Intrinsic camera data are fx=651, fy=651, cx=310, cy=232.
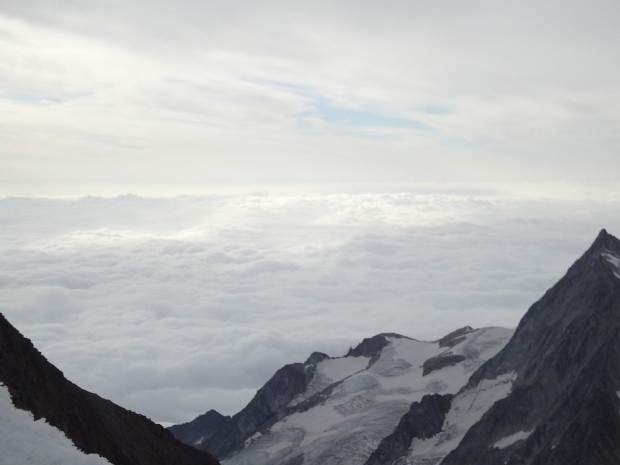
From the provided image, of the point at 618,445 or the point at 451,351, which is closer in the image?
the point at 618,445

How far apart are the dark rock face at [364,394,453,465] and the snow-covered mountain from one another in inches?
8.6

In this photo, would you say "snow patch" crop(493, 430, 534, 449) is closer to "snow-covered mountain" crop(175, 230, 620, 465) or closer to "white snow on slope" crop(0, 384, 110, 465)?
"snow-covered mountain" crop(175, 230, 620, 465)

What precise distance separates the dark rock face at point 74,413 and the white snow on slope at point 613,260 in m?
93.7

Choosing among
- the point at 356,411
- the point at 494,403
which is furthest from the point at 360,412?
the point at 494,403

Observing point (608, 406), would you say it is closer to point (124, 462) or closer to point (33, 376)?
point (124, 462)

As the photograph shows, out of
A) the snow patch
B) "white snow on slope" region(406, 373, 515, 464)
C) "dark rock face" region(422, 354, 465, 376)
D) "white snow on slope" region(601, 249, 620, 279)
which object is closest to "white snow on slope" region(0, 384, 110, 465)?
the snow patch

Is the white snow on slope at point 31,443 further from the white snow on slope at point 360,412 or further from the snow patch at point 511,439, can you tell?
the white snow on slope at point 360,412

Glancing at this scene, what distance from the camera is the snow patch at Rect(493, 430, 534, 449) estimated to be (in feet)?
356

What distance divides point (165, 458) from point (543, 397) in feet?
235

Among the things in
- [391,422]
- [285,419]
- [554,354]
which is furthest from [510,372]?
[285,419]

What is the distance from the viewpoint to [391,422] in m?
161

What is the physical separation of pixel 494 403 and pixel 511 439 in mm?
12417

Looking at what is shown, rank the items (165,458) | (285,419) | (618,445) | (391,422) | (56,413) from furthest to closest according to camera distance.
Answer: (285,419), (391,422), (618,445), (165,458), (56,413)

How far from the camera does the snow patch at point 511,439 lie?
4272 inches
